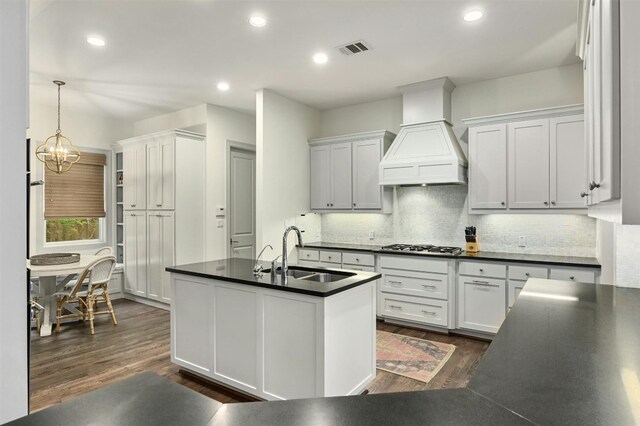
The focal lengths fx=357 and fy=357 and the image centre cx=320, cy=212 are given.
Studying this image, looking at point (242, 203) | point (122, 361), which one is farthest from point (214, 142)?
point (122, 361)

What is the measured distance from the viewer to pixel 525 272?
12.1 ft

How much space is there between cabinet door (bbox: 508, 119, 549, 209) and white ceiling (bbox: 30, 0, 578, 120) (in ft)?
2.38

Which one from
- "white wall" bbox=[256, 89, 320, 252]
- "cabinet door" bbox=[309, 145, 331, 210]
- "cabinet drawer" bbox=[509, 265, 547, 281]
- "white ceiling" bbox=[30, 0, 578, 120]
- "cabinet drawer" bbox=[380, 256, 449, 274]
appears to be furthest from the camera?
"cabinet door" bbox=[309, 145, 331, 210]

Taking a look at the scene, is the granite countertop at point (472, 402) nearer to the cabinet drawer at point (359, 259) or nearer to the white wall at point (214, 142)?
the cabinet drawer at point (359, 259)

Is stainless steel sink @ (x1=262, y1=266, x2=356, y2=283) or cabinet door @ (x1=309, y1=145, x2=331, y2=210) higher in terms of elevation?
cabinet door @ (x1=309, y1=145, x2=331, y2=210)

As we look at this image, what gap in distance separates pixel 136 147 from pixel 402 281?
180 inches

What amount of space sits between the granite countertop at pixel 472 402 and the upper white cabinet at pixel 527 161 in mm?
3023

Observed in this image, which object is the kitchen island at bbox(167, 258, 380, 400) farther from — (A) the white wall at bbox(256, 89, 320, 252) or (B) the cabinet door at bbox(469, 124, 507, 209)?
(B) the cabinet door at bbox(469, 124, 507, 209)

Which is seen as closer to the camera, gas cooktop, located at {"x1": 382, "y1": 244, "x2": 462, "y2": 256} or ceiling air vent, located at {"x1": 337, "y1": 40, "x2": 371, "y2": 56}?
ceiling air vent, located at {"x1": 337, "y1": 40, "x2": 371, "y2": 56}

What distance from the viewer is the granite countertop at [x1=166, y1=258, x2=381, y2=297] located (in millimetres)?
2396

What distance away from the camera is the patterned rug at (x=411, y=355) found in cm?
319

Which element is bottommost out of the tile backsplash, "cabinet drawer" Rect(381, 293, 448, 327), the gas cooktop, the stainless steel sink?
"cabinet drawer" Rect(381, 293, 448, 327)

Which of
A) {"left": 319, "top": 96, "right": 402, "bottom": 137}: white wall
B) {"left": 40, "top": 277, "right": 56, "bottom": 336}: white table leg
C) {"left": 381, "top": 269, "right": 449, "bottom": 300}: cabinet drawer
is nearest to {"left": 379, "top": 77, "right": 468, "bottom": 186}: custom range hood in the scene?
{"left": 319, "top": 96, "right": 402, "bottom": 137}: white wall

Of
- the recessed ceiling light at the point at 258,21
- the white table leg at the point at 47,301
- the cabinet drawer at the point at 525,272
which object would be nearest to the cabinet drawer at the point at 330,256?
the cabinet drawer at the point at 525,272
